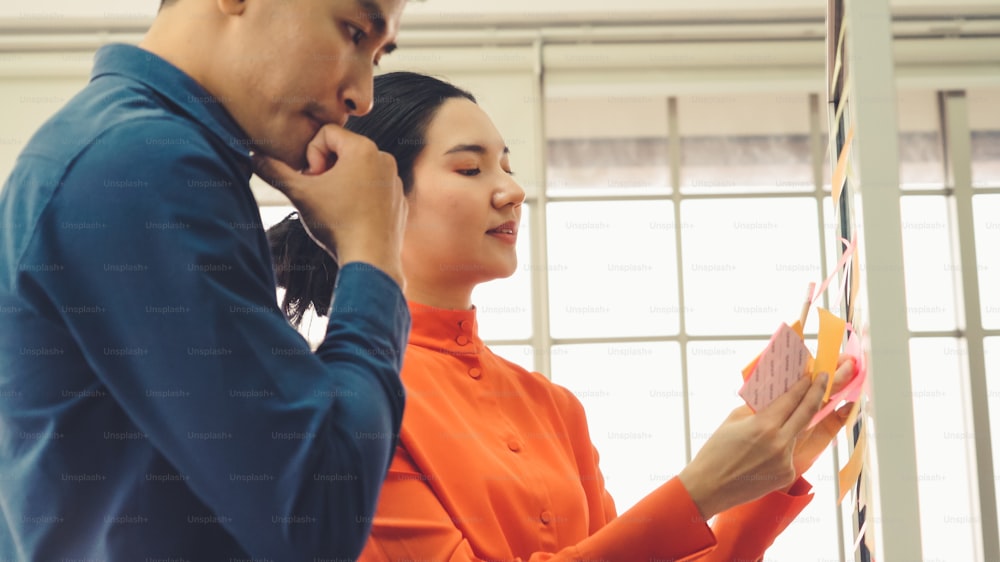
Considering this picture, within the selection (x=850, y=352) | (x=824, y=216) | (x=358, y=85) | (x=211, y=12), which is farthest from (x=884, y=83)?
(x=824, y=216)

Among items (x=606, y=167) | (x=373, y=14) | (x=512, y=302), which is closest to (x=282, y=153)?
(x=373, y=14)

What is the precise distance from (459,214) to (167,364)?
804 millimetres

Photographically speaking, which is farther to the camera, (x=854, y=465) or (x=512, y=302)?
(x=512, y=302)

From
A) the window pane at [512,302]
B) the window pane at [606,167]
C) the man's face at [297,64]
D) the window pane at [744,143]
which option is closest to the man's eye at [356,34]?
the man's face at [297,64]

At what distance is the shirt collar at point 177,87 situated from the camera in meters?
0.76

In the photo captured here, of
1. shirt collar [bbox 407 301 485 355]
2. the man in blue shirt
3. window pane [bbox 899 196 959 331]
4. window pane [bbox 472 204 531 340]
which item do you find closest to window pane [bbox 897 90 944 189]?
window pane [bbox 899 196 959 331]

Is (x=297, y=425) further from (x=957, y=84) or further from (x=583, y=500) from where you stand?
(x=957, y=84)

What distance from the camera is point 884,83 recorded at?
963 millimetres

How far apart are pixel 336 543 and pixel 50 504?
0.19m

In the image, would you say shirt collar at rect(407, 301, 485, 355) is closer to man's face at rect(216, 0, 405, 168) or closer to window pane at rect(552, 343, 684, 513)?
man's face at rect(216, 0, 405, 168)

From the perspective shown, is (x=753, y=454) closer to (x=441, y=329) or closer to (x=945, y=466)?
(x=441, y=329)

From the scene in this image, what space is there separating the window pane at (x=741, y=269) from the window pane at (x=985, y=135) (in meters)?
0.65

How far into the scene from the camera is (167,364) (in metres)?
0.64

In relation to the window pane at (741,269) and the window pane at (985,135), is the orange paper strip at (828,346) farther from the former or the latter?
the window pane at (985,135)
